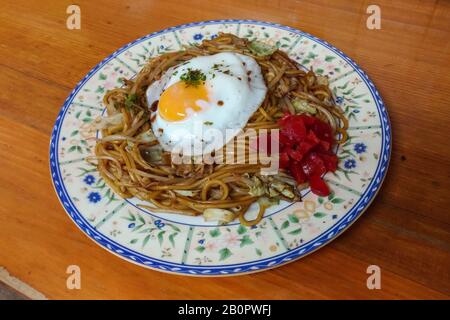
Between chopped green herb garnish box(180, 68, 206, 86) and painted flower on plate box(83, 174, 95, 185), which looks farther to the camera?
chopped green herb garnish box(180, 68, 206, 86)

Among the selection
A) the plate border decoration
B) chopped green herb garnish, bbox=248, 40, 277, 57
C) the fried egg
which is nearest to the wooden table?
the plate border decoration

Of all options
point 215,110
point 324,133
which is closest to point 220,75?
point 215,110

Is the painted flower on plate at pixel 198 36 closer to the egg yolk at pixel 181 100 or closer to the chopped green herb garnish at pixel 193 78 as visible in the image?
the chopped green herb garnish at pixel 193 78

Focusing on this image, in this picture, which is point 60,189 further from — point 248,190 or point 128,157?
point 248,190

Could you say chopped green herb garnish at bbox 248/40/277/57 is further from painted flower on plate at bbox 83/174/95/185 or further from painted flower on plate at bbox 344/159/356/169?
painted flower on plate at bbox 83/174/95/185

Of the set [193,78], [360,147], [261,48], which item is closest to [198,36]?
[261,48]

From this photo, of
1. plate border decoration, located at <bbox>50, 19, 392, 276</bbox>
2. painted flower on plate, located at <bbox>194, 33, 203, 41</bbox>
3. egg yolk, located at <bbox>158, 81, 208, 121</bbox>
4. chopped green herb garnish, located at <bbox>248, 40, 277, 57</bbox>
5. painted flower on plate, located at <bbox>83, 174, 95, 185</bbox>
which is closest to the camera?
plate border decoration, located at <bbox>50, 19, 392, 276</bbox>

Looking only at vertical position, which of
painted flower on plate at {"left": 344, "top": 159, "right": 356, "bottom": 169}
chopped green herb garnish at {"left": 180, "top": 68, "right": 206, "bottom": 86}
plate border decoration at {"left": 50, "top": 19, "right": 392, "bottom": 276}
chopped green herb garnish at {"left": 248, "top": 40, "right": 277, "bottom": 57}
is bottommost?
plate border decoration at {"left": 50, "top": 19, "right": 392, "bottom": 276}

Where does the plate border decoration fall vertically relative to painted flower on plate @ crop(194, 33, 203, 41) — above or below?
below
